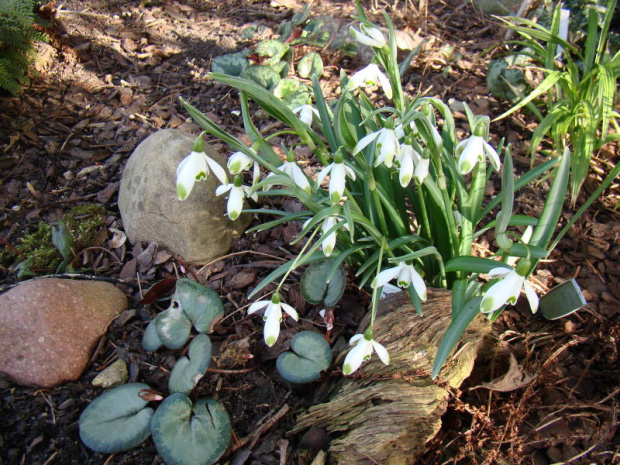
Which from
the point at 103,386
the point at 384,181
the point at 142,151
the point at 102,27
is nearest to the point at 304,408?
the point at 103,386

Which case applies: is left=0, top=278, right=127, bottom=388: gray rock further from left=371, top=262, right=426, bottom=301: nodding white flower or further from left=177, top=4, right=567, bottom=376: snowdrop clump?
left=371, top=262, right=426, bottom=301: nodding white flower

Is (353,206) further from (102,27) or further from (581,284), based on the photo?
(102,27)

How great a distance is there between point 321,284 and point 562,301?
85 cm

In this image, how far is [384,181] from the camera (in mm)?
1685

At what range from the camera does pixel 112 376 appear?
5.62 feet

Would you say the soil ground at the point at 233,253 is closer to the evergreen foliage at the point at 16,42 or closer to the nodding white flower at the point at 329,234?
the evergreen foliage at the point at 16,42

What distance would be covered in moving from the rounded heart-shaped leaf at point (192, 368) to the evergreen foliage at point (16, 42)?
193cm

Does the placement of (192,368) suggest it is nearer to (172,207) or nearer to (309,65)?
(172,207)

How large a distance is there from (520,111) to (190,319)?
2.23 metres

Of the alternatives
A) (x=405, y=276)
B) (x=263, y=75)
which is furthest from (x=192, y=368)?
(x=263, y=75)

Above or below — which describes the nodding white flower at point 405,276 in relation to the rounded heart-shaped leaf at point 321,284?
above

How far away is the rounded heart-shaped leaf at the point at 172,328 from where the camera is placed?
1.70 m

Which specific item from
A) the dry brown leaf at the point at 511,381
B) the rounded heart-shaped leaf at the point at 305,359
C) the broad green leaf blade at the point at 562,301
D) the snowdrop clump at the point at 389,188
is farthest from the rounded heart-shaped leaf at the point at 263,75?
the dry brown leaf at the point at 511,381

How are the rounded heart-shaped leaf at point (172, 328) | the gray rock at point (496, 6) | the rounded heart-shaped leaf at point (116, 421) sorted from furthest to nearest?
the gray rock at point (496, 6) < the rounded heart-shaped leaf at point (172, 328) < the rounded heart-shaped leaf at point (116, 421)
